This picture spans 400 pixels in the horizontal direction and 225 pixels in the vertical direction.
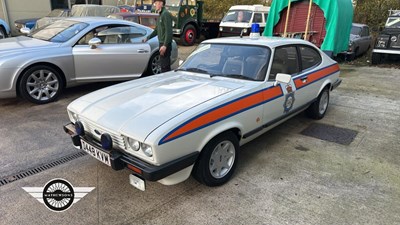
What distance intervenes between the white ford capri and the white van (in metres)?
10.00

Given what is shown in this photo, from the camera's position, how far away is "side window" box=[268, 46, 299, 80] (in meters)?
3.57

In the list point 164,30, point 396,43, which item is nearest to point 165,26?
point 164,30

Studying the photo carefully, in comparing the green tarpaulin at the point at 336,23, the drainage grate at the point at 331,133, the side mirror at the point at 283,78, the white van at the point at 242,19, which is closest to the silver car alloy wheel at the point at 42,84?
the side mirror at the point at 283,78

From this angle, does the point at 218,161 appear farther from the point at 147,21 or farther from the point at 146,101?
the point at 147,21

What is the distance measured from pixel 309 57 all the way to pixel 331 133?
1.15m

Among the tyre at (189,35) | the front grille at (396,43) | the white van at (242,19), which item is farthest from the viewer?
the tyre at (189,35)

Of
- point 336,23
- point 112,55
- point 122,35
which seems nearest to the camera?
point 112,55

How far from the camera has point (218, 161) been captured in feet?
9.80

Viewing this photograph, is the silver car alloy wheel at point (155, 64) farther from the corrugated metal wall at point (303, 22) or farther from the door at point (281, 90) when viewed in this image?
the corrugated metal wall at point (303, 22)

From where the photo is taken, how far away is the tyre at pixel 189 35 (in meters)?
14.5

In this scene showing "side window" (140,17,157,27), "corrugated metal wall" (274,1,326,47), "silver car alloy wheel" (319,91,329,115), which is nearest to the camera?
"silver car alloy wheel" (319,91,329,115)

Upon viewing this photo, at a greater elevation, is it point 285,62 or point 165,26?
point 165,26

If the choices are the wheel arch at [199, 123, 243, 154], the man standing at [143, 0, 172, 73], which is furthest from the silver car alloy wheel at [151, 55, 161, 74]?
the wheel arch at [199, 123, 243, 154]

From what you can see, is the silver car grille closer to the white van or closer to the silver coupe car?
the silver coupe car
